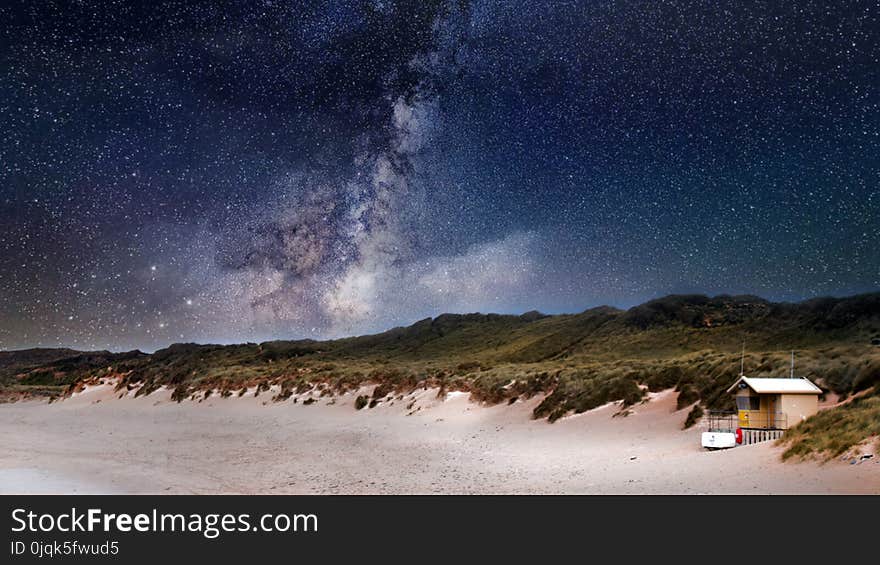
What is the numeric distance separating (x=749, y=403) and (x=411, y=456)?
36.0ft

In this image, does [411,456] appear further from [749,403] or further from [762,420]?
[762,420]

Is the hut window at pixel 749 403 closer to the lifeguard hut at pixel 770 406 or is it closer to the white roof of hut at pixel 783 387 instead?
the lifeguard hut at pixel 770 406

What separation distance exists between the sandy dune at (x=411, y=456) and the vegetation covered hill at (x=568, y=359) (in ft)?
4.62

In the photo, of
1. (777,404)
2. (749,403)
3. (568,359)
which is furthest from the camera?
(568,359)

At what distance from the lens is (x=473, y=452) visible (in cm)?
2005

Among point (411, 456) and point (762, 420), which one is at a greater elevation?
point (762, 420)

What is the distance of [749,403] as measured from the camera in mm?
20516

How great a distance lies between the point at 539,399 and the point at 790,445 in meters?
14.6

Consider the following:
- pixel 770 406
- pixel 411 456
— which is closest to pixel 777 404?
pixel 770 406

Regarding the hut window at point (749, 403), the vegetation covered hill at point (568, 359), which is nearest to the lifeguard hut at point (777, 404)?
the hut window at point (749, 403)

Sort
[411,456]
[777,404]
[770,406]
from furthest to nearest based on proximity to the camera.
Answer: [770,406] → [777,404] → [411,456]

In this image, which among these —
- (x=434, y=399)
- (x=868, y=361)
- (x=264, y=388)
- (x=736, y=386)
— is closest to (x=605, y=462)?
(x=736, y=386)

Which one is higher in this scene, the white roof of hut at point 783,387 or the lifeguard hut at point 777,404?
the white roof of hut at point 783,387

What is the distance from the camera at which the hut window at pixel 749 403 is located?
2042cm
